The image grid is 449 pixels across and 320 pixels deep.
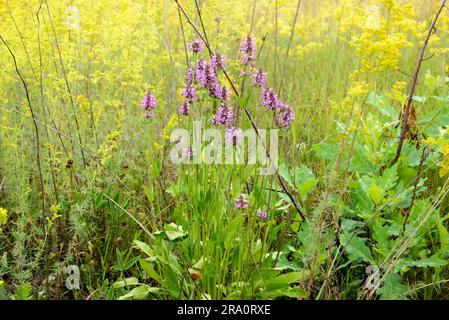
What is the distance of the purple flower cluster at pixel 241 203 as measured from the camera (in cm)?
204

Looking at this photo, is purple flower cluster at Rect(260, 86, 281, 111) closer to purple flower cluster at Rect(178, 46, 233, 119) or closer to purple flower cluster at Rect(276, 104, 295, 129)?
purple flower cluster at Rect(276, 104, 295, 129)

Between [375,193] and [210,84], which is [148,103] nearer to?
[210,84]

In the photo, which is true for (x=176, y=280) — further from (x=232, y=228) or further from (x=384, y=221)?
(x=384, y=221)

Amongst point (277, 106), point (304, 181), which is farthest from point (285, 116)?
point (304, 181)

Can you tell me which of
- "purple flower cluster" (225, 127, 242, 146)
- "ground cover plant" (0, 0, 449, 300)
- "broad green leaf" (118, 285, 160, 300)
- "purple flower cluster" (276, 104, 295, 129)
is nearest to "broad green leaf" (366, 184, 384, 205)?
"ground cover plant" (0, 0, 449, 300)

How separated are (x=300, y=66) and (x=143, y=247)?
331cm

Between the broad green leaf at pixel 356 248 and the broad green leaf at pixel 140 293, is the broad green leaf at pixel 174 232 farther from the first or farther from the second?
the broad green leaf at pixel 356 248

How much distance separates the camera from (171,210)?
2.73 meters

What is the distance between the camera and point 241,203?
2.07 metres

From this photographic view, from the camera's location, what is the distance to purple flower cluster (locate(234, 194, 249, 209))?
2.04 metres

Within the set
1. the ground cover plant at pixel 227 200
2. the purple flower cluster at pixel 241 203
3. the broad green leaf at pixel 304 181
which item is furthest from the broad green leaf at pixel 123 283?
the broad green leaf at pixel 304 181
